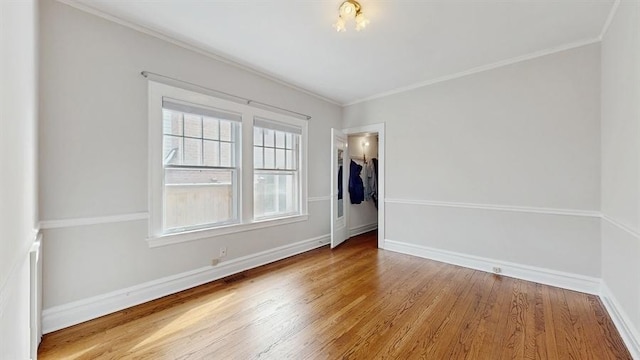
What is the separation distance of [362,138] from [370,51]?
2.86m

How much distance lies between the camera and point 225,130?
3.21 m

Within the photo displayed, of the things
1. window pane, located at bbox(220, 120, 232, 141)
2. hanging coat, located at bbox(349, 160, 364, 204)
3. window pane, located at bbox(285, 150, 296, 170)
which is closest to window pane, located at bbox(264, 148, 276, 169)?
window pane, located at bbox(285, 150, 296, 170)

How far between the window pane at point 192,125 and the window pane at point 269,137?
94 cm

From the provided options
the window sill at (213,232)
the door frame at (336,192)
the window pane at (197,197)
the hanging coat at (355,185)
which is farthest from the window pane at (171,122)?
the hanging coat at (355,185)

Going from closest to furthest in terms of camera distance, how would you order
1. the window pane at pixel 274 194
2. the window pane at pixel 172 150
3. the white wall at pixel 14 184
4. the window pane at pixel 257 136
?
the white wall at pixel 14 184 → the window pane at pixel 172 150 → the window pane at pixel 257 136 → the window pane at pixel 274 194

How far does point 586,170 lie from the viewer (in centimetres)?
272

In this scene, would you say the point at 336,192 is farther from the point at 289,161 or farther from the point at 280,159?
the point at 280,159

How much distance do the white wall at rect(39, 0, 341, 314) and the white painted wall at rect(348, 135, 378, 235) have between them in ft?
A: 10.6

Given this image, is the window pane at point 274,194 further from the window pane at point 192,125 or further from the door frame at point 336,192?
the window pane at point 192,125

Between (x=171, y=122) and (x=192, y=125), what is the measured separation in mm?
213

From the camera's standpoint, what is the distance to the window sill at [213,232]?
8.51ft

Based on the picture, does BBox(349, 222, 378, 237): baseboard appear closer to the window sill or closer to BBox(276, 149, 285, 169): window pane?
the window sill

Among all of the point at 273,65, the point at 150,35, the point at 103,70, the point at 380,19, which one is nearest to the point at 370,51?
the point at 380,19

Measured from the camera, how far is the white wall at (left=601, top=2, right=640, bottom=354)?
1808 mm
